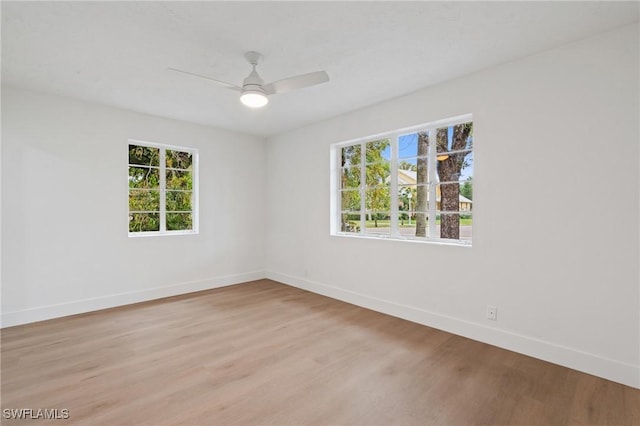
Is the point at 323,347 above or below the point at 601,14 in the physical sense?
below

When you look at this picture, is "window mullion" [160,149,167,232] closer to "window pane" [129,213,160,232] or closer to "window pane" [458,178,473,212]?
"window pane" [129,213,160,232]

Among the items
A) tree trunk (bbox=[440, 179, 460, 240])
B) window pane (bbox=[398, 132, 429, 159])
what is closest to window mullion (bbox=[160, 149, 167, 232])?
window pane (bbox=[398, 132, 429, 159])

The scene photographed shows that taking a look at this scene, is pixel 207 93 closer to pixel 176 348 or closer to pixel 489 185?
pixel 176 348

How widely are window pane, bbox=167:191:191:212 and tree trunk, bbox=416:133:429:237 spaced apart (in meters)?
3.49

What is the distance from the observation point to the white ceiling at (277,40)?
2.12 m

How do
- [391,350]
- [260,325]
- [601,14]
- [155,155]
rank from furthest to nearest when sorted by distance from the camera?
[155,155], [260,325], [391,350], [601,14]

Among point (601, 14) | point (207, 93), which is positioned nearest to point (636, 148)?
point (601, 14)

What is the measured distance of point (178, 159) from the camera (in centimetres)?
489

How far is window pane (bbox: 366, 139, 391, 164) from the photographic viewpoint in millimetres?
4086

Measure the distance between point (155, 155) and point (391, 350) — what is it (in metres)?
4.17

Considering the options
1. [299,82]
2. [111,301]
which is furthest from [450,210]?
[111,301]

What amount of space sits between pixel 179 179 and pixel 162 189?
318 mm

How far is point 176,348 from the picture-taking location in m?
2.89

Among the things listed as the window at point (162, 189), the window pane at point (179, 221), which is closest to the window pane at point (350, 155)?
the window at point (162, 189)
